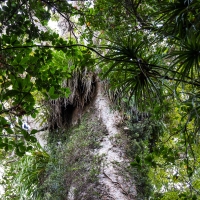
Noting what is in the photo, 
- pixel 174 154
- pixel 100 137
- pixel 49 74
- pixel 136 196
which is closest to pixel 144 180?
pixel 136 196

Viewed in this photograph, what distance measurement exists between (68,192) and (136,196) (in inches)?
25.8

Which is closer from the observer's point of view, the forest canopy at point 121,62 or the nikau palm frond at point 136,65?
the forest canopy at point 121,62

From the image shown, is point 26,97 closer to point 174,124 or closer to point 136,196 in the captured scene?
point 136,196

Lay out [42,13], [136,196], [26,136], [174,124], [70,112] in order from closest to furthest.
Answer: [26,136], [42,13], [136,196], [174,124], [70,112]

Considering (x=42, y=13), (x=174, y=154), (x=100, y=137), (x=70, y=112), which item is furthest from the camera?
(x=70, y=112)

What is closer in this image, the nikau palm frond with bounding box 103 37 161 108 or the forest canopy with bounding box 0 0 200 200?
the forest canopy with bounding box 0 0 200 200

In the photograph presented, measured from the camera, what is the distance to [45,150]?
3680 millimetres

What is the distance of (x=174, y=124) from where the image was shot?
345cm

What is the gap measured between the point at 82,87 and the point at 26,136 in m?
2.08

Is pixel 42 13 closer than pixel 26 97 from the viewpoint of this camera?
No

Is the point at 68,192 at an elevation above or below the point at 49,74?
below

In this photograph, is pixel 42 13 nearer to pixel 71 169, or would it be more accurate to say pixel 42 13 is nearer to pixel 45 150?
pixel 71 169

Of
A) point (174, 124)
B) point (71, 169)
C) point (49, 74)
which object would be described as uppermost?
point (174, 124)

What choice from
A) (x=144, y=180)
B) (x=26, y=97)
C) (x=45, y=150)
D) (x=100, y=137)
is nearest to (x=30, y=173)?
(x=45, y=150)
